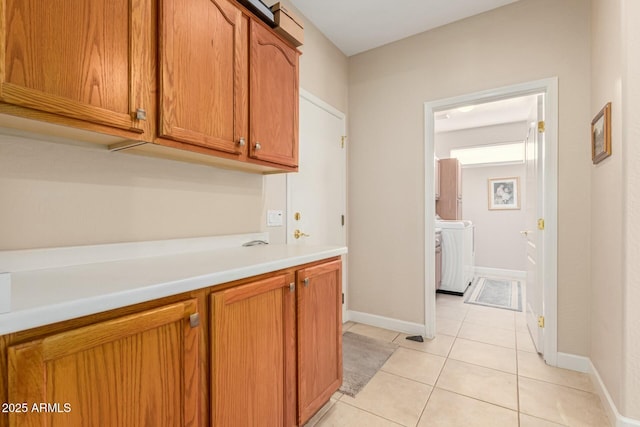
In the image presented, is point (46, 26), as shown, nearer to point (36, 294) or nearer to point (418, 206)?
point (36, 294)

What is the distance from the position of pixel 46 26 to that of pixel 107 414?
115 centimetres

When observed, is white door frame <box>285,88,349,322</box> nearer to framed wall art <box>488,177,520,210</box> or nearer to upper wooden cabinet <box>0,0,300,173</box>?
upper wooden cabinet <box>0,0,300,173</box>

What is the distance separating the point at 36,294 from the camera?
0.72 m

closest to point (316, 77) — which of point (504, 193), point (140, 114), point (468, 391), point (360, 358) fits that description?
point (140, 114)

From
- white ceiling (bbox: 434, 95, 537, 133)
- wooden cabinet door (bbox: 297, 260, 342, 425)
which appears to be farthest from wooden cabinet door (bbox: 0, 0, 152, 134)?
white ceiling (bbox: 434, 95, 537, 133)

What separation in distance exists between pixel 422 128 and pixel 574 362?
2167mm

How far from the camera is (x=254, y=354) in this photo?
114cm

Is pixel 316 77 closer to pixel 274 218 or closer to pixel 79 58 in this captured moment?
pixel 274 218

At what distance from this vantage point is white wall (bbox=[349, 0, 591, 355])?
2.06m

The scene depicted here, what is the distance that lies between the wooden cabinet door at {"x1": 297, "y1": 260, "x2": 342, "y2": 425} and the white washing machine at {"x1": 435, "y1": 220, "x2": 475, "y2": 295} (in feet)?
9.80

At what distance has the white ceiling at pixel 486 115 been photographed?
Answer: 4.01 m

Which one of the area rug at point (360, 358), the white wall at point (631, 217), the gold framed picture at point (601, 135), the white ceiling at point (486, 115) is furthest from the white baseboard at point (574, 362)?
the white ceiling at point (486, 115)

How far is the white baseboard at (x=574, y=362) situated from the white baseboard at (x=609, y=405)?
0.06 meters

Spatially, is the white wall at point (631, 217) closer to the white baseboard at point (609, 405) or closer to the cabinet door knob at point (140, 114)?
the white baseboard at point (609, 405)
